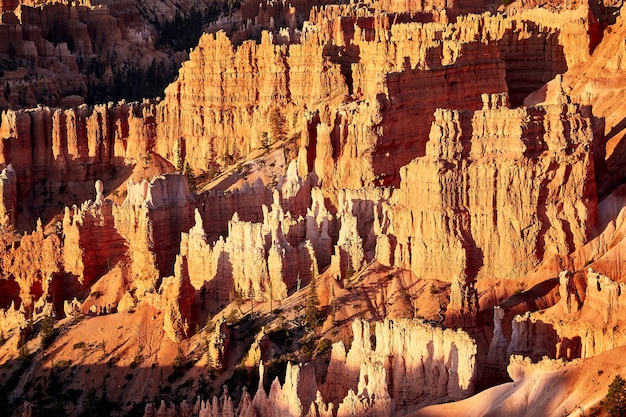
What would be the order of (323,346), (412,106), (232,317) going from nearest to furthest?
1. (323,346)
2. (232,317)
3. (412,106)

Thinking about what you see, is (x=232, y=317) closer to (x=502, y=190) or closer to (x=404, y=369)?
(x=502, y=190)

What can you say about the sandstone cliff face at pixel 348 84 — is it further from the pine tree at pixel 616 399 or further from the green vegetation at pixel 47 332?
the pine tree at pixel 616 399

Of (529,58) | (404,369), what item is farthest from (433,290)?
(529,58)

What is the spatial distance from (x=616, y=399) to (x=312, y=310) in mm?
20859

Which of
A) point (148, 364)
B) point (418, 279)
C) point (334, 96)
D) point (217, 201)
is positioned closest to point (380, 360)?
point (418, 279)

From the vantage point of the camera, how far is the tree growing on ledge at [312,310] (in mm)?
76250

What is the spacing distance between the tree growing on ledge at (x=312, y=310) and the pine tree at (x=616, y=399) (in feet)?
63.6

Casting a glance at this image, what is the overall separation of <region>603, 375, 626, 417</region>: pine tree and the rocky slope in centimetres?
129

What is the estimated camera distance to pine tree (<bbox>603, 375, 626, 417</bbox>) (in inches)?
2243

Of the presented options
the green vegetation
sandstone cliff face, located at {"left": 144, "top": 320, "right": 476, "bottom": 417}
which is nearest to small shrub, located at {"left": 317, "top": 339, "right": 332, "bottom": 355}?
sandstone cliff face, located at {"left": 144, "top": 320, "right": 476, "bottom": 417}

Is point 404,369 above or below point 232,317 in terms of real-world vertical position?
below

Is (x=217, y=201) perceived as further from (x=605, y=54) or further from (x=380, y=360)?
(x=380, y=360)

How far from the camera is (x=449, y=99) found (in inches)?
3711

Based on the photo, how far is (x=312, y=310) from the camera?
3022 inches
